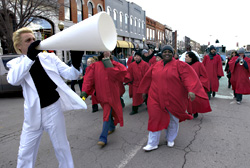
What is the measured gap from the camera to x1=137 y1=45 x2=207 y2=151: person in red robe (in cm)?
311

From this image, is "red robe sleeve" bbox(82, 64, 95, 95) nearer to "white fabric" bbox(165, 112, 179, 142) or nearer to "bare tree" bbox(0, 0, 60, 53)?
"white fabric" bbox(165, 112, 179, 142)

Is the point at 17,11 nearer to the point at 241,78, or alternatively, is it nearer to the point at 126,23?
the point at 241,78

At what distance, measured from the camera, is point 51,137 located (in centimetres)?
208

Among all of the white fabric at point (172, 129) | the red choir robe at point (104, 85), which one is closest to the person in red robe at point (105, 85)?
the red choir robe at point (104, 85)

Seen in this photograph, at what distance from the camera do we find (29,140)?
6.53 ft

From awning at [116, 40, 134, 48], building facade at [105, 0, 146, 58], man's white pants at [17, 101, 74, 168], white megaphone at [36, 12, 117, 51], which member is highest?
building facade at [105, 0, 146, 58]

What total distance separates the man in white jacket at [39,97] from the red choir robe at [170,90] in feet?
4.77

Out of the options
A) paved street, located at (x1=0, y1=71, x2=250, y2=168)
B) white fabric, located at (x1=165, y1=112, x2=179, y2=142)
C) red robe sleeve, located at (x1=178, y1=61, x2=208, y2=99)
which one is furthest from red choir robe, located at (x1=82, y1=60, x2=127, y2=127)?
red robe sleeve, located at (x1=178, y1=61, x2=208, y2=99)

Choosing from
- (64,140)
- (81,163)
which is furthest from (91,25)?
(81,163)

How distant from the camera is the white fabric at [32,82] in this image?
178 cm

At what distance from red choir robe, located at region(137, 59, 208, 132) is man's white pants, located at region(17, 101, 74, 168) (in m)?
1.54

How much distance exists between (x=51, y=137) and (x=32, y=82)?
0.62 meters

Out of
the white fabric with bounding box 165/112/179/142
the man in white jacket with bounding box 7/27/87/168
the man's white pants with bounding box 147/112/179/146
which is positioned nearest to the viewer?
the man in white jacket with bounding box 7/27/87/168

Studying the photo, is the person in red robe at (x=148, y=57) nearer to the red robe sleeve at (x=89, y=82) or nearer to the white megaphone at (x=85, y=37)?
the red robe sleeve at (x=89, y=82)
